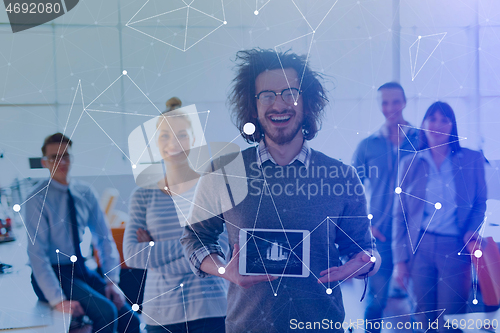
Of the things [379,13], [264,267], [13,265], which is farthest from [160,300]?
[379,13]

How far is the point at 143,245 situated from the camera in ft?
5.92

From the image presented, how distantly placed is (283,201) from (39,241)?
1.24m

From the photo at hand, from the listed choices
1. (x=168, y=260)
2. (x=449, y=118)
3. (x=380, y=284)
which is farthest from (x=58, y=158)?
(x=449, y=118)

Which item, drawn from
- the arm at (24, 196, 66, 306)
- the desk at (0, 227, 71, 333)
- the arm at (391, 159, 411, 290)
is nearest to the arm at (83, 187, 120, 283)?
the arm at (24, 196, 66, 306)

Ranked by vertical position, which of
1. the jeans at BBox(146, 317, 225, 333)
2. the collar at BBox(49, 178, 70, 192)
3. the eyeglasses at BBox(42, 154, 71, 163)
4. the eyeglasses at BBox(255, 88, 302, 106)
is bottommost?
the jeans at BBox(146, 317, 225, 333)

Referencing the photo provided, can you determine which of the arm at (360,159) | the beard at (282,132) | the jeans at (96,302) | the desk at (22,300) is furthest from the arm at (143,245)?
the arm at (360,159)

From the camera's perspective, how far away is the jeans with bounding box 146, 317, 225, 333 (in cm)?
182

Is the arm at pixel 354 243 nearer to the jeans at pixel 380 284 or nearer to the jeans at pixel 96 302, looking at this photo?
the jeans at pixel 380 284

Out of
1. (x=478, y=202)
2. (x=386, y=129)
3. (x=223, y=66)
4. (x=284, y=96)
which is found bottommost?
(x=478, y=202)

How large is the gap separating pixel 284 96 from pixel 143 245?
1006 millimetres

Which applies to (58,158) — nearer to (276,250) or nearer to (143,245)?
(143,245)

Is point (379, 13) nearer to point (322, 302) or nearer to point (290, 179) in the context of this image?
point (290, 179)

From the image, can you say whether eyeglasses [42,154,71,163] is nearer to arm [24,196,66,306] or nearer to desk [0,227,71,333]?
arm [24,196,66,306]

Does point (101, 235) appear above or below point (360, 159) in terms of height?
below
